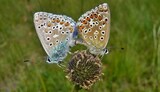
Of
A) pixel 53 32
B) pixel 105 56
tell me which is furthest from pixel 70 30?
pixel 105 56

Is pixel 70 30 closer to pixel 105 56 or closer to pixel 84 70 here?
pixel 84 70

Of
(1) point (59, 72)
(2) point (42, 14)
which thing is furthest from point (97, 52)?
(1) point (59, 72)

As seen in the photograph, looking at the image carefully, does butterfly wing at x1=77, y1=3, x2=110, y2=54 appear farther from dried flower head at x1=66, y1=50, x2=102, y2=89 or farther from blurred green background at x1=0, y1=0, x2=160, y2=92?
blurred green background at x1=0, y1=0, x2=160, y2=92

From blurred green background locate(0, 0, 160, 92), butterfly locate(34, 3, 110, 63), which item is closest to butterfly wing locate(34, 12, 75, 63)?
butterfly locate(34, 3, 110, 63)

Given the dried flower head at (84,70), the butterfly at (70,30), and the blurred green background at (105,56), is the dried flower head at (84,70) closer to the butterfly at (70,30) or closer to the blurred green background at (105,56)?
the butterfly at (70,30)

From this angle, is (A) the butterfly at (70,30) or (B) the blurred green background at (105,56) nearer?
(A) the butterfly at (70,30)

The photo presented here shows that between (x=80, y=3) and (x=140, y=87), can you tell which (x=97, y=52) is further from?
(x=80, y=3)

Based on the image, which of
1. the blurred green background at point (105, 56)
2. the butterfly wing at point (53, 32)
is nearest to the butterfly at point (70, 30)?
the butterfly wing at point (53, 32)
